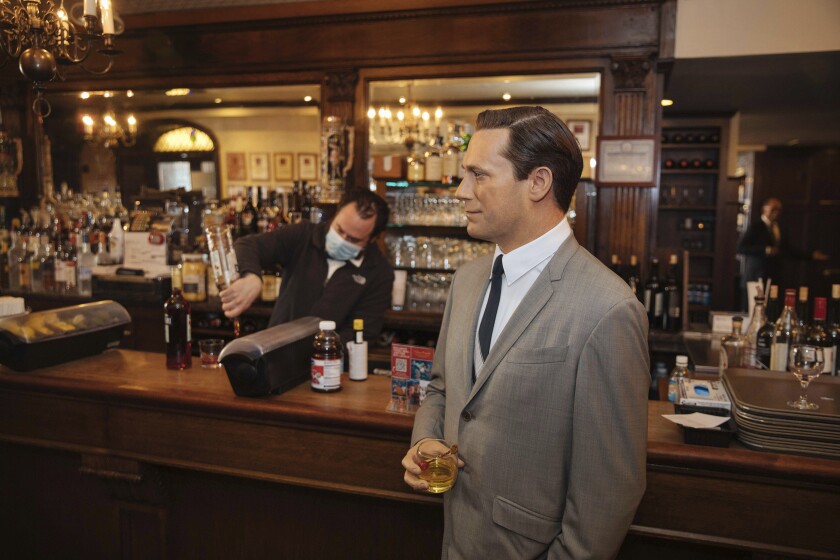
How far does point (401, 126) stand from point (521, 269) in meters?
4.12

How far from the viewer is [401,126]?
542 centimetres

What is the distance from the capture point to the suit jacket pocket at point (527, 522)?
1.39 meters

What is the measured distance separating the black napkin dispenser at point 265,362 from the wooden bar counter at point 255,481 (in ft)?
0.14

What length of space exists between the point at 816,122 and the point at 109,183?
7.92m

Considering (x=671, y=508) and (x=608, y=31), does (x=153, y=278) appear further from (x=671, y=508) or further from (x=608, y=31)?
(x=671, y=508)

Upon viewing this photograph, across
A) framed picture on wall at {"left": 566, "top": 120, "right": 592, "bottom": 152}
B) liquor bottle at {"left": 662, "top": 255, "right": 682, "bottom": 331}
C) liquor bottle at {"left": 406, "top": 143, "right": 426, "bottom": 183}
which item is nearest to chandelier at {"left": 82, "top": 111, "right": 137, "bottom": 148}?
liquor bottle at {"left": 406, "top": 143, "right": 426, "bottom": 183}

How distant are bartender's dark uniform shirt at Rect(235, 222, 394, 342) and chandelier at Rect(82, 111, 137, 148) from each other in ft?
11.0

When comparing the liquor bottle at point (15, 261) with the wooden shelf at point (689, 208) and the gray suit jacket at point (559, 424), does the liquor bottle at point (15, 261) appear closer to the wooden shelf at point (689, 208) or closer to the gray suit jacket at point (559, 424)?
the gray suit jacket at point (559, 424)

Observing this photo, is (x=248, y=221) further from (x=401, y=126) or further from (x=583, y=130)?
(x=583, y=130)

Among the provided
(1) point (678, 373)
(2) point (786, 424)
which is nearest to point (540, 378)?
(2) point (786, 424)

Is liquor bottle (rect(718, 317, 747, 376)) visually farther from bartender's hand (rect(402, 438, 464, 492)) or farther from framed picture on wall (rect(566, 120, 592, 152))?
framed picture on wall (rect(566, 120, 592, 152))

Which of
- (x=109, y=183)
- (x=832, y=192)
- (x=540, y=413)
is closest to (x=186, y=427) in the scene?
(x=540, y=413)

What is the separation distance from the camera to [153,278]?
4477 millimetres

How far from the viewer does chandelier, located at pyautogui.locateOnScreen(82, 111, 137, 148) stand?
18.9 feet
